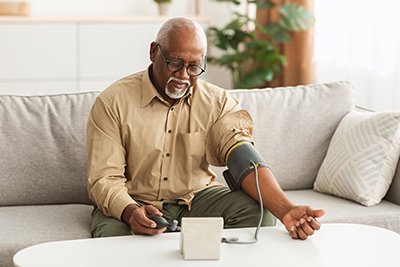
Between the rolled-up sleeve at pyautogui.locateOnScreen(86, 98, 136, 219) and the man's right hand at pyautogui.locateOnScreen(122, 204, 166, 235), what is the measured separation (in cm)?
3

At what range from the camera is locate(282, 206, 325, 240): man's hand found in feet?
5.17

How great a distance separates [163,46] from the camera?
1.95 metres

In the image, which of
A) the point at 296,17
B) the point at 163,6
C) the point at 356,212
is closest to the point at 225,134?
the point at 356,212

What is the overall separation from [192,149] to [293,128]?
0.66 meters

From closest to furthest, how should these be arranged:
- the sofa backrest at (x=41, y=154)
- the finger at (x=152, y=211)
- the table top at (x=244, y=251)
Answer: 1. the table top at (x=244, y=251)
2. the finger at (x=152, y=211)
3. the sofa backrest at (x=41, y=154)

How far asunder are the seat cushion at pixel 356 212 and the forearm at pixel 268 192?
440mm

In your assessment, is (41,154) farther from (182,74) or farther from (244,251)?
(244,251)

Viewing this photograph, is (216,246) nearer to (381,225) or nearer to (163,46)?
(163,46)

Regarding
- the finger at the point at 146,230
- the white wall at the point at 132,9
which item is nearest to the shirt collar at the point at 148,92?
the finger at the point at 146,230

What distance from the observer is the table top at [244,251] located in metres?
1.42

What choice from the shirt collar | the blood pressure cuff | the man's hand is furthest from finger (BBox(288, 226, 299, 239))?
the shirt collar

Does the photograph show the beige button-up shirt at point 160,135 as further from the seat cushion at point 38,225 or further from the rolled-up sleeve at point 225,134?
the seat cushion at point 38,225

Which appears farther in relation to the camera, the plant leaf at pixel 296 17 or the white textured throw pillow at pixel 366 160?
the plant leaf at pixel 296 17

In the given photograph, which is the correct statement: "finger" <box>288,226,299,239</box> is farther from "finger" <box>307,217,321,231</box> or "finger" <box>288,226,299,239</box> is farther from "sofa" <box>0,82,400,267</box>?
"sofa" <box>0,82,400,267</box>
